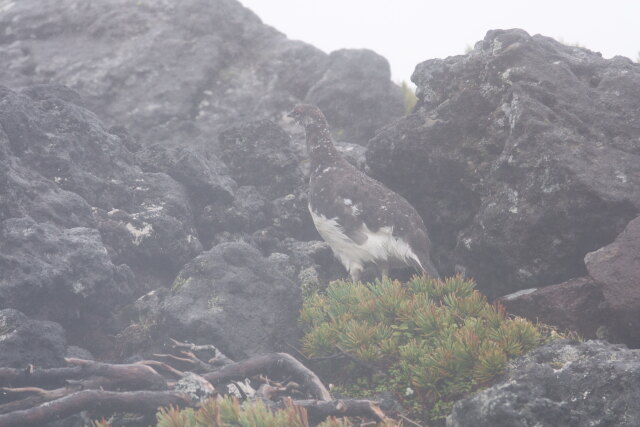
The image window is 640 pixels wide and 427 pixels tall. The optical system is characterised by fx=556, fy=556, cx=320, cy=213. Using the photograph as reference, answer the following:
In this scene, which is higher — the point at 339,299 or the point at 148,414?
the point at 339,299

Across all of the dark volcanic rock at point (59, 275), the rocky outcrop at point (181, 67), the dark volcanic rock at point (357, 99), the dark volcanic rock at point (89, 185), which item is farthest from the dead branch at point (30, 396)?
the dark volcanic rock at point (357, 99)

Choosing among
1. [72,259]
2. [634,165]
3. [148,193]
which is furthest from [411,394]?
[148,193]

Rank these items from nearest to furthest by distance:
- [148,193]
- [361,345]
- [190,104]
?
[361,345]
[148,193]
[190,104]

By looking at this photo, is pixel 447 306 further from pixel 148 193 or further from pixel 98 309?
pixel 148 193

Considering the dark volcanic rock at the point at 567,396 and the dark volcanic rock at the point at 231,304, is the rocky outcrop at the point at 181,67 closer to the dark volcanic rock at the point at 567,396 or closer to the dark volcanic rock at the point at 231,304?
the dark volcanic rock at the point at 231,304

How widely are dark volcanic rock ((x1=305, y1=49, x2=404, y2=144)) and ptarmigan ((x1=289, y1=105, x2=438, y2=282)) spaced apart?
280cm

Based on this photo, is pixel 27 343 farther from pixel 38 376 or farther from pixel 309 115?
pixel 309 115

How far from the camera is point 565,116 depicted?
587cm

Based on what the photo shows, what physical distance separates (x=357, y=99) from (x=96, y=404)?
7.21 m

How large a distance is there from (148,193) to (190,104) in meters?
3.17

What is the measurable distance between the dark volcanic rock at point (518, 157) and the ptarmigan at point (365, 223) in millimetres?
427

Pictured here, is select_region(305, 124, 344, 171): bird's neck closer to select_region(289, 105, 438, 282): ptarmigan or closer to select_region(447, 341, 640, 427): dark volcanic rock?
select_region(289, 105, 438, 282): ptarmigan

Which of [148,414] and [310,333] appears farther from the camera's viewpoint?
[310,333]

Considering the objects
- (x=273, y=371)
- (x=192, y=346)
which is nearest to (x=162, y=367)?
(x=192, y=346)
